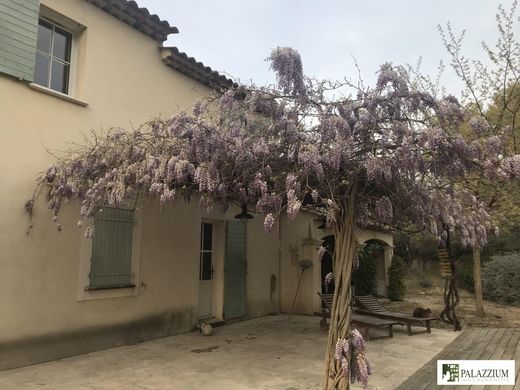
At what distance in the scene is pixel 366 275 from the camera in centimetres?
1434

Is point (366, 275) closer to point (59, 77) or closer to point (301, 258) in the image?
point (301, 258)

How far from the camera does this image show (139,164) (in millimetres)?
5008

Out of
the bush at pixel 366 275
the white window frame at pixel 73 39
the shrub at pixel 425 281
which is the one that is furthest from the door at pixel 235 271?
the shrub at pixel 425 281

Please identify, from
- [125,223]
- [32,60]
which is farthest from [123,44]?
[125,223]

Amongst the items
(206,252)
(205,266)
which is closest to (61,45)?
(206,252)

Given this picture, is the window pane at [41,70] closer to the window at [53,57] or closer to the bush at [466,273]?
the window at [53,57]

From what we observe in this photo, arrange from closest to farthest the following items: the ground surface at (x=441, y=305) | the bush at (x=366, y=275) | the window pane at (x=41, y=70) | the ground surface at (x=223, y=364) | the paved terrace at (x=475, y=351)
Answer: the ground surface at (x=223, y=364) → the paved terrace at (x=475, y=351) → the window pane at (x=41, y=70) → the ground surface at (x=441, y=305) → the bush at (x=366, y=275)

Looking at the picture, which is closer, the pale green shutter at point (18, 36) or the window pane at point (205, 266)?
the pale green shutter at point (18, 36)

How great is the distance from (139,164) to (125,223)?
242cm

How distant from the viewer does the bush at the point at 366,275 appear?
1419 cm

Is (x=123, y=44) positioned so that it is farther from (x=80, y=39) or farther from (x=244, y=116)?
(x=244, y=116)

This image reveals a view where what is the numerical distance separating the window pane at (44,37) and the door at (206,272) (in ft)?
14.5

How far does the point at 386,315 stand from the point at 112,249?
5.41 meters

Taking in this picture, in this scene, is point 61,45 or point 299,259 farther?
point 299,259
